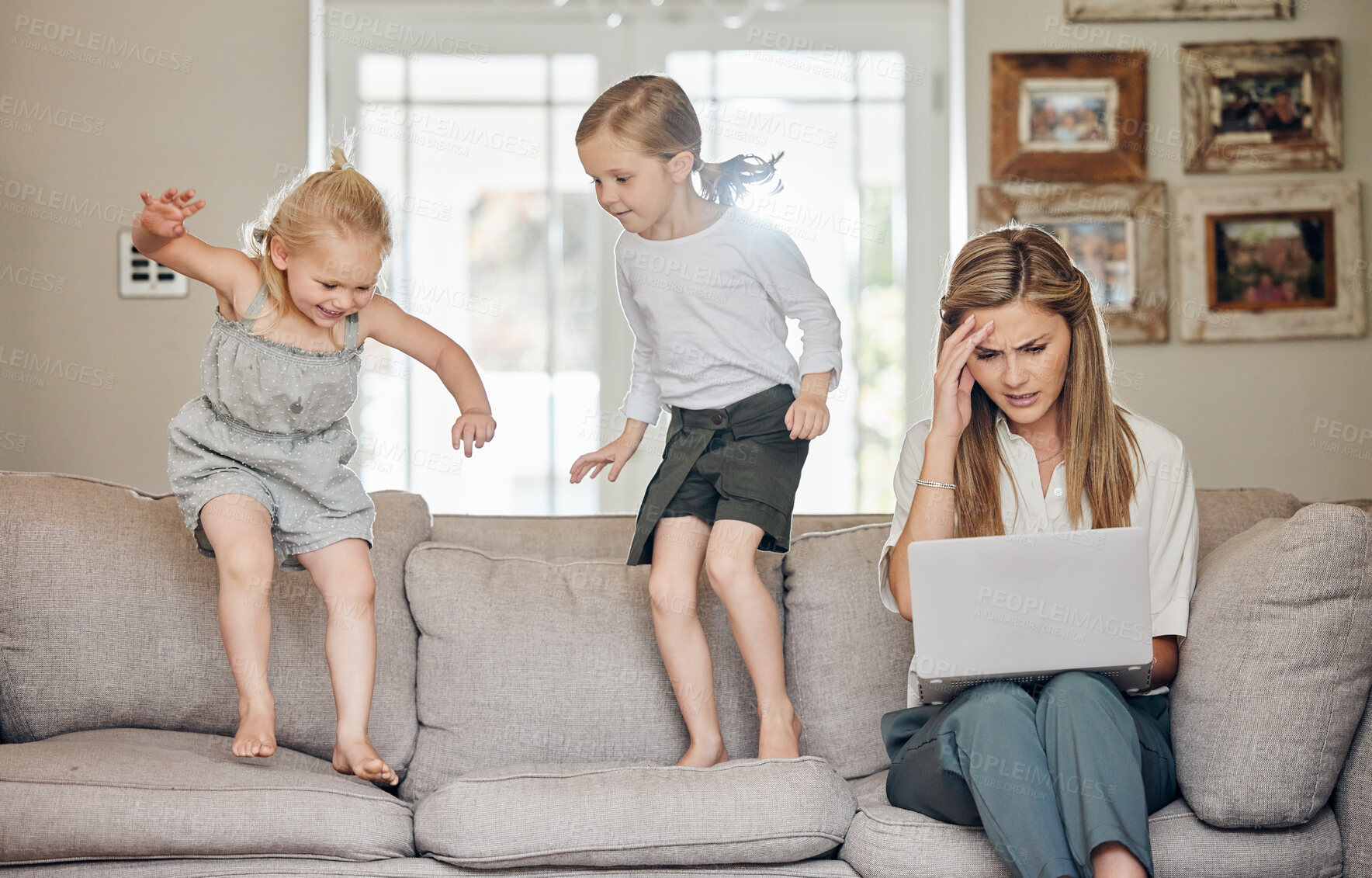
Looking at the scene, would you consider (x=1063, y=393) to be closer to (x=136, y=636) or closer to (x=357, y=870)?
(x=357, y=870)

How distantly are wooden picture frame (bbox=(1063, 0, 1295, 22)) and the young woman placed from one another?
1.79 m

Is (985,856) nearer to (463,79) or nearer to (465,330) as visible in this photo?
(465,330)

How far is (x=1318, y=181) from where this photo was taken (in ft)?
10.2

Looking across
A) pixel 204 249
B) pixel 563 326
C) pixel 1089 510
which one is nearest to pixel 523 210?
pixel 563 326

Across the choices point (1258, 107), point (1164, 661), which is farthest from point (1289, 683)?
point (1258, 107)

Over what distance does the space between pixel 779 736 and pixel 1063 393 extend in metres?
0.63

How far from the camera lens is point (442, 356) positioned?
177 centimetres

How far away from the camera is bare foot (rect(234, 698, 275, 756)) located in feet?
4.97

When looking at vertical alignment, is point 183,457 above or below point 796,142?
Answer: below

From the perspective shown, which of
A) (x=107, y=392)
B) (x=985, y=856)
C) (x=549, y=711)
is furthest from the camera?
(x=107, y=392)

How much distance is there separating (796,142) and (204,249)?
196 cm

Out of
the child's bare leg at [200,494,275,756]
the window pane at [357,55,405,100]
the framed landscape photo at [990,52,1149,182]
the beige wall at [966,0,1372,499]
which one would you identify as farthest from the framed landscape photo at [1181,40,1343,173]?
the child's bare leg at [200,494,275,756]

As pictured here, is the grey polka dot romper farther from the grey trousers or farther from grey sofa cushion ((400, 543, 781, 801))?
the grey trousers

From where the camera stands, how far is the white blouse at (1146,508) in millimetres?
1515
